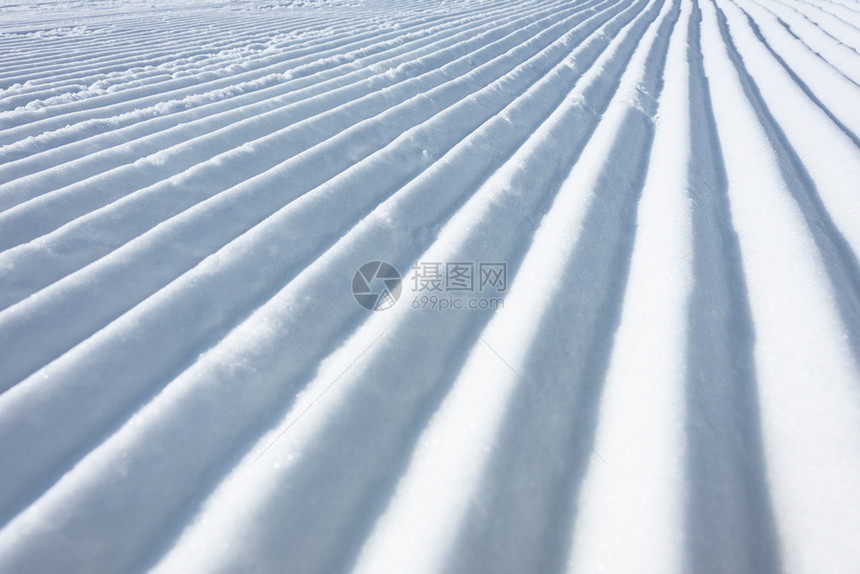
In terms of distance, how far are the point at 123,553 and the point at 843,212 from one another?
2.09m

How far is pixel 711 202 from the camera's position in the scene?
59.4 inches

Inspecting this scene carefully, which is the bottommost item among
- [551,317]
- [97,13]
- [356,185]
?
[551,317]

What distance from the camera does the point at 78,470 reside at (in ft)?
2.64

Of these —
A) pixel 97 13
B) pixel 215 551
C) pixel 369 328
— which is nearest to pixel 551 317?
pixel 369 328

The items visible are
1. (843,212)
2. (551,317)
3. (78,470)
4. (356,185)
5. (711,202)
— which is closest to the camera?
(78,470)

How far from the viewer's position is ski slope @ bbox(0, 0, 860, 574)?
0.73 m

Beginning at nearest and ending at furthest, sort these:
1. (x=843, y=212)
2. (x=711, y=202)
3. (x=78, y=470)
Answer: (x=78, y=470) → (x=843, y=212) → (x=711, y=202)

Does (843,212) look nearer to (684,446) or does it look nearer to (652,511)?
(684,446)

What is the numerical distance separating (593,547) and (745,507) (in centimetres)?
27

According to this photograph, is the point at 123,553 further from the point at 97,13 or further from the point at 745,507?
the point at 97,13

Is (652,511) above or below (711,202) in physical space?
below

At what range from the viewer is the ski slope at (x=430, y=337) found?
73cm

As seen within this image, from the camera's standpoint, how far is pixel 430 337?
1.10 m

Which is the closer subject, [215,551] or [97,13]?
[215,551]
